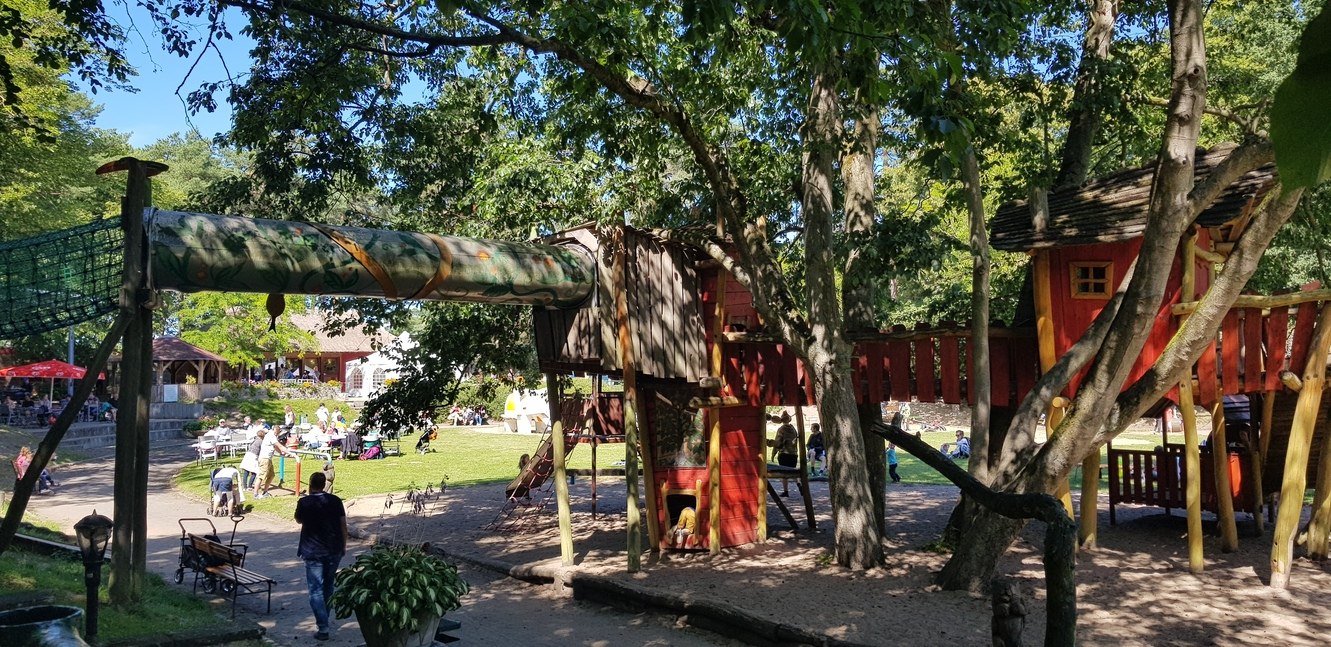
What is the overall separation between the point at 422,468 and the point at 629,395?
54.1ft

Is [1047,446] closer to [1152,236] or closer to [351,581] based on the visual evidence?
[1152,236]

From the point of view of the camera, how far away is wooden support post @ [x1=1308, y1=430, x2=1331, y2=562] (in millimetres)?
12578

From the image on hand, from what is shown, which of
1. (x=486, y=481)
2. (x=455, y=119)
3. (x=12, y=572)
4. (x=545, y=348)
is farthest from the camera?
(x=486, y=481)

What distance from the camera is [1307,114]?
68 centimetres

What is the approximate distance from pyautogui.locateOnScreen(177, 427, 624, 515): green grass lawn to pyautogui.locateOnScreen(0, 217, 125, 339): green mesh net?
1109 centimetres

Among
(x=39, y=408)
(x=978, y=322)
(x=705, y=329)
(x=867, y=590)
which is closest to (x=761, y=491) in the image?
(x=705, y=329)

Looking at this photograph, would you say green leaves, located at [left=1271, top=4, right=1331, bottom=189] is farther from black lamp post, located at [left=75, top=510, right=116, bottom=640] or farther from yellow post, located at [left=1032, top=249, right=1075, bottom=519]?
yellow post, located at [left=1032, top=249, right=1075, bottom=519]

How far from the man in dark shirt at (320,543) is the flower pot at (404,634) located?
5.81 ft

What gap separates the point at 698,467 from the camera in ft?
47.9

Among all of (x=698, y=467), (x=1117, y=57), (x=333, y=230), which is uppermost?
(x=1117, y=57)

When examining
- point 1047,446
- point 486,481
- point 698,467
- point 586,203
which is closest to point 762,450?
point 698,467

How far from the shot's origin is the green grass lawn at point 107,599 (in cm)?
885

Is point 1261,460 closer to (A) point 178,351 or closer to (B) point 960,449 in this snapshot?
(B) point 960,449

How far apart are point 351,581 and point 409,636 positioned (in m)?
0.73
